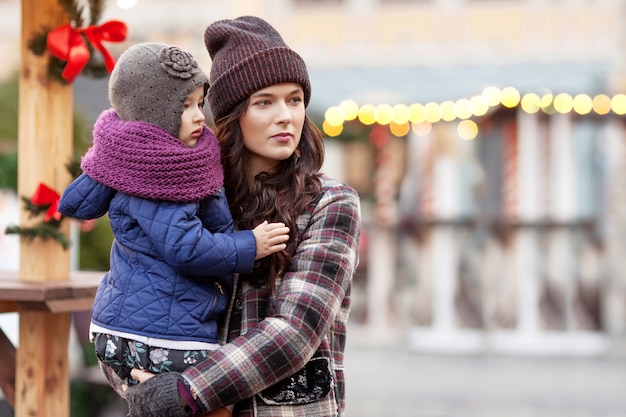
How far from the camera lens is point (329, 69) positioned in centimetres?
1385

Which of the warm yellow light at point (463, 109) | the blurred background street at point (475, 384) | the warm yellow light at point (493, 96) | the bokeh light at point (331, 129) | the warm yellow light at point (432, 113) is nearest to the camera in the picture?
the blurred background street at point (475, 384)

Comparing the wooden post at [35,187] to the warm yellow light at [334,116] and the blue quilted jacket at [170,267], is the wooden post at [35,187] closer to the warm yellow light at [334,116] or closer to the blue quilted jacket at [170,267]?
the blue quilted jacket at [170,267]

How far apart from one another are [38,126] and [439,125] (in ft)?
22.4

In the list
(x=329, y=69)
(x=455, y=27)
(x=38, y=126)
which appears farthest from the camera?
(x=455, y=27)

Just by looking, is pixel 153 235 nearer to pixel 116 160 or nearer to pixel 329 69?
pixel 116 160

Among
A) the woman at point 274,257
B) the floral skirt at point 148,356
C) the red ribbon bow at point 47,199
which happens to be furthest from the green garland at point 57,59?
the floral skirt at point 148,356

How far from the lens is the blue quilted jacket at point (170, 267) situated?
2.21 metres

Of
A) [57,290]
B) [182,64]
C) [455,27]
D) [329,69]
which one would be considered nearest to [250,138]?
[182,64]

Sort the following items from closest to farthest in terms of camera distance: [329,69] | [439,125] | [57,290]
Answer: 1. [57,290]
2. [439,125]
3. [329,69]

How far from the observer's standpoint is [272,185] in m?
2.45

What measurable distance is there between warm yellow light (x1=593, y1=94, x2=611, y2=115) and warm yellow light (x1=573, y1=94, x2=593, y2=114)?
49mm

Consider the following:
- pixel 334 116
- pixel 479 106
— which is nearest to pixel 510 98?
pixel 479 106

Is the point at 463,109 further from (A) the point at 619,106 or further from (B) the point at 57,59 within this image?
→ (B) the point at 57,59

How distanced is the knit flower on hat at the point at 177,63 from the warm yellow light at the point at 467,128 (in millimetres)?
7386
